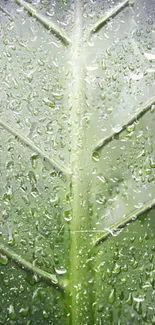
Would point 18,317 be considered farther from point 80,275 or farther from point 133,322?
point 133,322

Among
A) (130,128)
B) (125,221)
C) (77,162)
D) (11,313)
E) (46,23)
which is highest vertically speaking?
(46,23)

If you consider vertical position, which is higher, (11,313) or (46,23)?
(46,23)

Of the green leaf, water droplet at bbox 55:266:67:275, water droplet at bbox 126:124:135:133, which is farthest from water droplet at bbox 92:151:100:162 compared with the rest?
water droplet at bbox 55:266:67:275

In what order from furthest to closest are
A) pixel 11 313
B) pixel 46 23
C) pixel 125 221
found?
1. pixel 46 23
2. pixel 125 221
3. pixel 11 313

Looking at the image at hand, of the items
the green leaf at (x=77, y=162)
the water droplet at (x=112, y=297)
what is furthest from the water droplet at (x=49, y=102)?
the water droplet at (x=112, y=297)

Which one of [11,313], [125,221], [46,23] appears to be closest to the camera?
[11,313]

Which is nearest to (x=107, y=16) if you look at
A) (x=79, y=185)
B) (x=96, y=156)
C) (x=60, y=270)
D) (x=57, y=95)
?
(x=57, y=95)

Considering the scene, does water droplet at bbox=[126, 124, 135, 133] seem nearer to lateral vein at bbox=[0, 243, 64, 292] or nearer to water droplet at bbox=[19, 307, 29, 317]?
lateral vein at bbox=[0, 243, 64, 292]

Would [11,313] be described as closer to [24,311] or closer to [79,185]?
[24,311]
